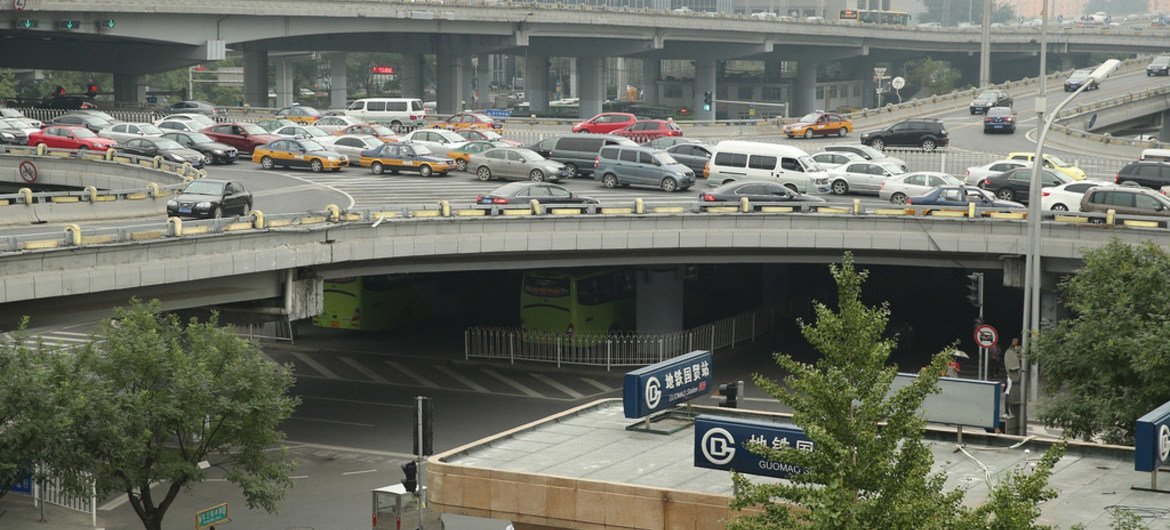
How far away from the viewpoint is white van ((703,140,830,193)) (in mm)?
50719

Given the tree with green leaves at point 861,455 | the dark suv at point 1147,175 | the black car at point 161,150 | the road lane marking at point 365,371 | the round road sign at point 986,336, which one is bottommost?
the road lane marking at point 365,371

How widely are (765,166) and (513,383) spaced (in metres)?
13.6

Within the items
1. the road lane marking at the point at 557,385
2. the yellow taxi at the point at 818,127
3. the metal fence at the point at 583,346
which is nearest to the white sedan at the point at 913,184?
the metal fence at the point at 583,346

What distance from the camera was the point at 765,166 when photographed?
5109 centimetres

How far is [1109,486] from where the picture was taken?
1839 cm

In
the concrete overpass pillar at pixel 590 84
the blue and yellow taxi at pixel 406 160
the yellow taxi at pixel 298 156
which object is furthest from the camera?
the concrete overpass pillar at pixel 590 84

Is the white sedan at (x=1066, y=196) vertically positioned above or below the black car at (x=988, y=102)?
below

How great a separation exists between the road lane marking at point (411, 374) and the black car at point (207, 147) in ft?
55.5

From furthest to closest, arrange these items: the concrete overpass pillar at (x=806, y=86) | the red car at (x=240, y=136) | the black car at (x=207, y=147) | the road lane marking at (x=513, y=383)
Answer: the concrete overpass pillar at (x=806, y=86) < the red car at (x=240, y=136) < the black car at (x=207, y=147) < the road lane marking at (x=513, y=383)

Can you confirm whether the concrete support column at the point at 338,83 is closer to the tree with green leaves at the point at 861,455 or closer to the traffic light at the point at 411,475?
the traffic light at the point at 411,475

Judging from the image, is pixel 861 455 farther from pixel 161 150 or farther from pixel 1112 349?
pixel 161 150

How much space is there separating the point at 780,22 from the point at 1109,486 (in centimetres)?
9956

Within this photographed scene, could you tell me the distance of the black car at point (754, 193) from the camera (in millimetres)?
44250

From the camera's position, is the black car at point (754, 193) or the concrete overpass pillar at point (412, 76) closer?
the black car at point (754, 193)
